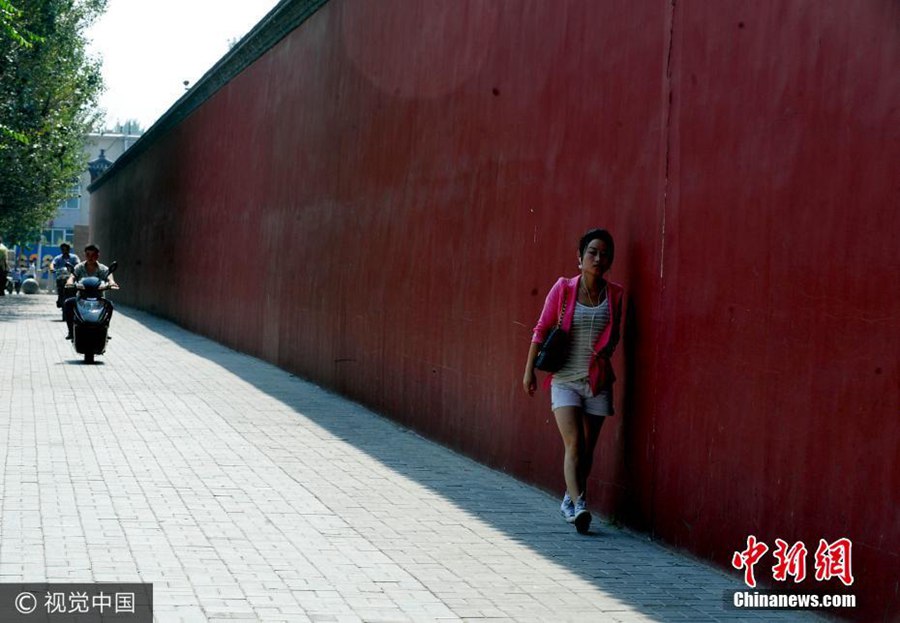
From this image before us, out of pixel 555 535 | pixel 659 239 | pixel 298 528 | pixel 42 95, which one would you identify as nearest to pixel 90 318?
pixel 298 528

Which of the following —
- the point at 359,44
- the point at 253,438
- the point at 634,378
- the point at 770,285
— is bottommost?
the point at 253,438

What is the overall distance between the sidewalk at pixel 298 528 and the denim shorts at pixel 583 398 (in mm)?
700

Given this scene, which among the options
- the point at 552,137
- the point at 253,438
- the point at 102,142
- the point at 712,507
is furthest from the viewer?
the point at 102,142

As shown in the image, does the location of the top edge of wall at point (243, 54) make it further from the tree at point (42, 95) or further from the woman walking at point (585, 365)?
the woman walking at point (585, 365)

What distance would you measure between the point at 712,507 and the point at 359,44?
9.46 meters

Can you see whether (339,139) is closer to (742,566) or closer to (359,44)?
(359,44)

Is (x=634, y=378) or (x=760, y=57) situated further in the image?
(x=634, y=378)

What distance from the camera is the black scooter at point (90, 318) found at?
58.5ft

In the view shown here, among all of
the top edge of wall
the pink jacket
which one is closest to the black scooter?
the top edge of wall

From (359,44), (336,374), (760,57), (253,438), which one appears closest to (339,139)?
(359,44)

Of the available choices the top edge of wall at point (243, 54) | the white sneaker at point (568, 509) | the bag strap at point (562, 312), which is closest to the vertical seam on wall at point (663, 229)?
the white sneaker at point (568, 509)

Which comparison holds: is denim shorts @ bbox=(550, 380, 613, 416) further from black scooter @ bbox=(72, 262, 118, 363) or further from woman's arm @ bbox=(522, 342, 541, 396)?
black scooter @ bbox=(72, 262, 118, 363)

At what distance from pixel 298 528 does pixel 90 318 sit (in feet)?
36.0

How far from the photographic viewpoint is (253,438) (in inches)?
449
